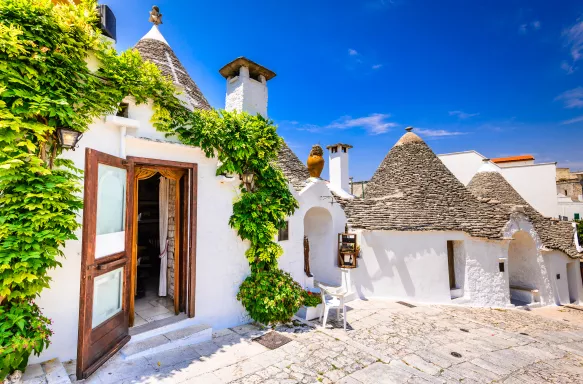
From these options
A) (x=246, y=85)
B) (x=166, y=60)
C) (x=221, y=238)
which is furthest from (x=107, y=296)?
(x=246, y=85)

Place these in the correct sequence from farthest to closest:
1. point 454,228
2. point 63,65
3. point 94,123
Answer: point 454,228 < point 94,123 < point 63,65

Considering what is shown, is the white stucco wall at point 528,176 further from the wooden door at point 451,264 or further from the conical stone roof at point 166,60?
the conical stone roof at point 166,60

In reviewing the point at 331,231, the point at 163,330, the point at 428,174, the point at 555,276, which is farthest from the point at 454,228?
the point at 163,330

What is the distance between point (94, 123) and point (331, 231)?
8.16 meters

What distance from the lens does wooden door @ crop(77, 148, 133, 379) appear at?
4.02 metres

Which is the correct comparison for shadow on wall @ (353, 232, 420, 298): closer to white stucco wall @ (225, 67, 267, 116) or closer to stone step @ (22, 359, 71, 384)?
white stucco wall @ (225, 67, 267, 116)

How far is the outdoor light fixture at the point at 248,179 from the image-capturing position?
6.63 m

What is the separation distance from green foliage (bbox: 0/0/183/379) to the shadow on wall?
920cm

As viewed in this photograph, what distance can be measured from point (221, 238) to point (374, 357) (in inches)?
162

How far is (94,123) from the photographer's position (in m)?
4.64

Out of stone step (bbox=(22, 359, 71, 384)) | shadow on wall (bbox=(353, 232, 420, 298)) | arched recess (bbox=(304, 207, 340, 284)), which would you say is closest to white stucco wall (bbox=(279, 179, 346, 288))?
arched recess (bbox=(304, 207, 340, 284))

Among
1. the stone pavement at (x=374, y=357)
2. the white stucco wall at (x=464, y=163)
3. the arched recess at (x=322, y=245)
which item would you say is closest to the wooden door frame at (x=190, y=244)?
the stone pavement at (x=374, y=357)

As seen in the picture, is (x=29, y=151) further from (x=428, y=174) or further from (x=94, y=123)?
(x=428, y=174)

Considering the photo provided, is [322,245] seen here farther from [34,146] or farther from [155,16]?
[155,16]
